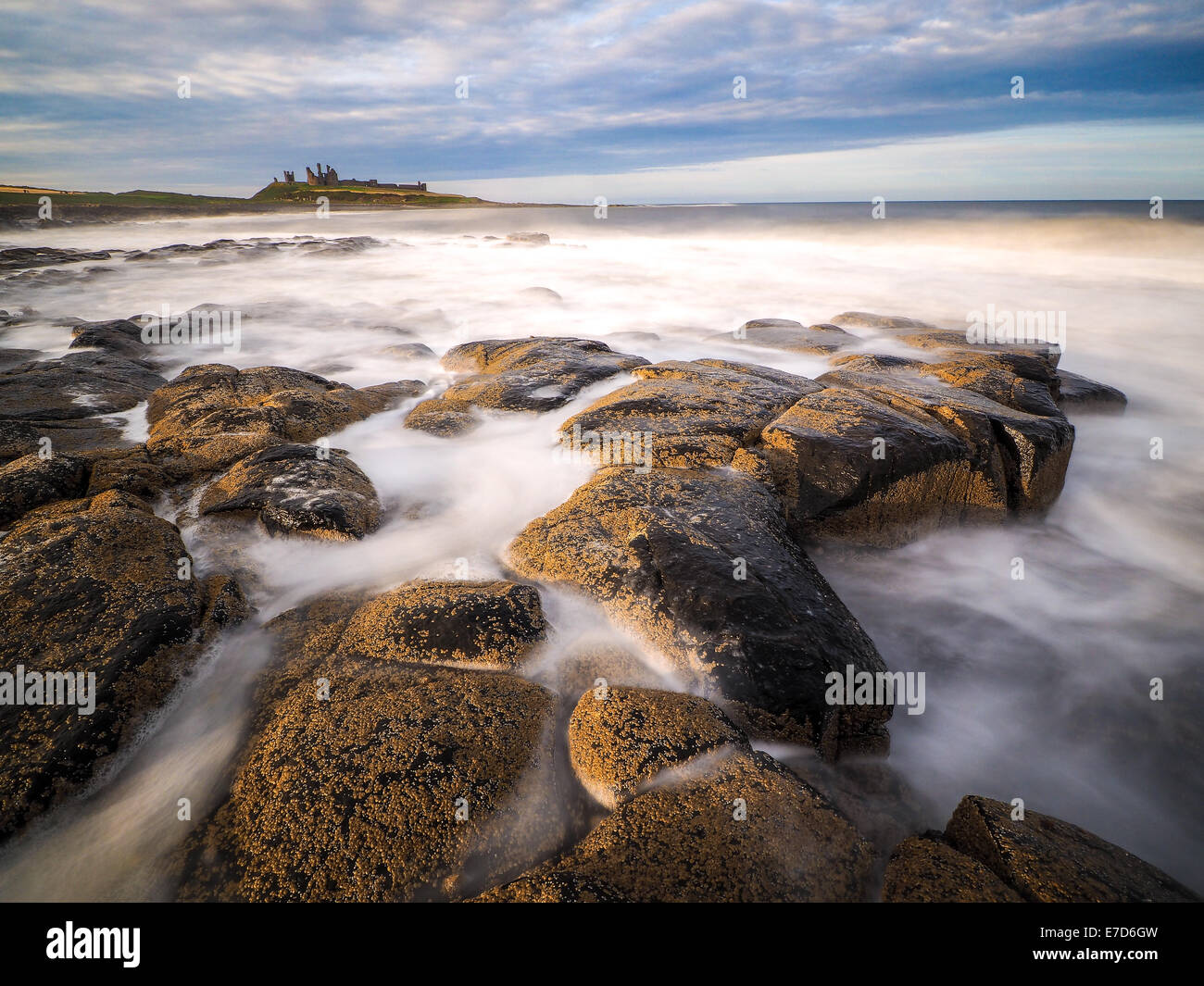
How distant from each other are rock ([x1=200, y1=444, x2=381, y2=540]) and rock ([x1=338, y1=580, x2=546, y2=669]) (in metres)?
1.13

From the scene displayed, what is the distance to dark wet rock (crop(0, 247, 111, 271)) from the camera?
778 inches

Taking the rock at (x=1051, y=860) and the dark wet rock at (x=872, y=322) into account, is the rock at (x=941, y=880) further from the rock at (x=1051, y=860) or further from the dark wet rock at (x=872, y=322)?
the dark wet rock at (x=872, y=322)

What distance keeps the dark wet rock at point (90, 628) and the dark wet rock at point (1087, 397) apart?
32.0 ft

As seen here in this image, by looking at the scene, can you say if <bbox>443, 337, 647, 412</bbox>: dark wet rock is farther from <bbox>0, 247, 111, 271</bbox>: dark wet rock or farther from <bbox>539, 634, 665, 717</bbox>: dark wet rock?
<bbox>0, 247, 111, 271</bbox>: dark wet rock

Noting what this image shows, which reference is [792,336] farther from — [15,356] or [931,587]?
[15,356]

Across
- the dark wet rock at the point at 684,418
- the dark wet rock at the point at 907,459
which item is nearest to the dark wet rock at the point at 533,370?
the dark wet rock at the point at 684,418

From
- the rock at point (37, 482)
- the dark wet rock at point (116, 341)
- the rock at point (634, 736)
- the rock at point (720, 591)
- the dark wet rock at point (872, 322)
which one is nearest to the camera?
the rock at point (634, 736)

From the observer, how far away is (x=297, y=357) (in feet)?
33.6

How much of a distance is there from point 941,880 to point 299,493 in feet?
14.1

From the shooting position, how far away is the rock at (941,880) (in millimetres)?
1964

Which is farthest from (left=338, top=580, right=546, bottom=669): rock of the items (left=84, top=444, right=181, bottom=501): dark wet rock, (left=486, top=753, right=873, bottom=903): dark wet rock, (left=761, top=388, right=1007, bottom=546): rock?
(left=84, top=444, right=181, bottom=501): dark wet rock

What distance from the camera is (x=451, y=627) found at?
3.03 m

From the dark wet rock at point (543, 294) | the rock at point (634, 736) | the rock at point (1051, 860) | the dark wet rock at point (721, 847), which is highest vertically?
the dark wet rock at point (543, 294)
